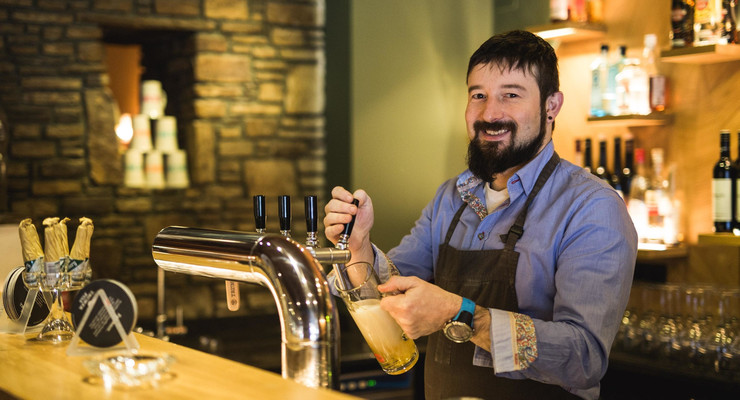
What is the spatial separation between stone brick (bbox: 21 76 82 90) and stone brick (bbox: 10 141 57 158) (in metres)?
0.28

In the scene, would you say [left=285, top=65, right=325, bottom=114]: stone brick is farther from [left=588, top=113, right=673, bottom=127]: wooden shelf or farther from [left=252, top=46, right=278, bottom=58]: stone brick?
[left=588, top=113, right=673, bottom=127]: wooden shelf

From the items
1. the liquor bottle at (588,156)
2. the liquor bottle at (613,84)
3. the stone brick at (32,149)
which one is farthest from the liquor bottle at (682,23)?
the stone brick at (32,149)

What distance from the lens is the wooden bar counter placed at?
124 centimetres

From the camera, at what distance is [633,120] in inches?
141

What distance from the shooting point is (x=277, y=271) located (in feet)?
4.09

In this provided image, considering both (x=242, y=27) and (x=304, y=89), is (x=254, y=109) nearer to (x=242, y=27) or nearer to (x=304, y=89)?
(x=304, y=89)

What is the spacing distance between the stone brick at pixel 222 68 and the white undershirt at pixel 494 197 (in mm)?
2477

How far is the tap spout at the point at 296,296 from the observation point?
1237mm

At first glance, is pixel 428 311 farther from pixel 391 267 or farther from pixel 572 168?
pixel 572 168

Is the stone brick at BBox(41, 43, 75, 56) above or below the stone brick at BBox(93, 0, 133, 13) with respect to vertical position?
below

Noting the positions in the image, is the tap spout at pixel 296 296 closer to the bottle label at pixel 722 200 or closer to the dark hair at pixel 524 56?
the dark hair at pixel 524 56

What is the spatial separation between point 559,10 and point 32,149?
262 centimetres

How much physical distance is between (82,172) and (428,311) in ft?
9.69

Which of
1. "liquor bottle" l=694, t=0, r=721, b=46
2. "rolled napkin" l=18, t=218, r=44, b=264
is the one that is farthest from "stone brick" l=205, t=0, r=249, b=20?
"rolled napkin" l=18, t=218, r=44, b=264
